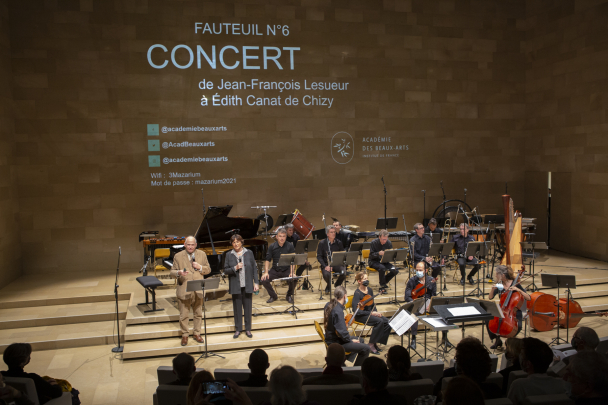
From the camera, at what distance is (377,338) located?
7148 millimetres

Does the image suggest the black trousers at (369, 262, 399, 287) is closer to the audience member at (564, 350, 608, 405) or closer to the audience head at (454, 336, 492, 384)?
the audience head at (454, 336, 492, 384)

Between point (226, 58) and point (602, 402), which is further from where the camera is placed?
point (226, 58)

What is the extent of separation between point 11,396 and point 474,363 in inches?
132

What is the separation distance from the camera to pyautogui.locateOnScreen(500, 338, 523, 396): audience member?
4.15 metres

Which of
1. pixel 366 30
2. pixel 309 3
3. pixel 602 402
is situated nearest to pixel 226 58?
pixel 309 3

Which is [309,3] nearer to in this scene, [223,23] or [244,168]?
[223,23]

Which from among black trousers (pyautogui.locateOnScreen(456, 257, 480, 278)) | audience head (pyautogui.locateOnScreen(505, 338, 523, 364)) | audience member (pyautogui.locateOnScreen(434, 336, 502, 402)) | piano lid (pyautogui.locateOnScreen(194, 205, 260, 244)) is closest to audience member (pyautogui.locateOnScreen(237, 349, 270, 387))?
audience member (pyautogui.locateOnScreen(434, 336, 502, 402))

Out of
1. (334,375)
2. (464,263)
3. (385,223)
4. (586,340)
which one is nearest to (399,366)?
(334,375)

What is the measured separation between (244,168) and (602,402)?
964 centimetres

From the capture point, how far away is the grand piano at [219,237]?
902cm

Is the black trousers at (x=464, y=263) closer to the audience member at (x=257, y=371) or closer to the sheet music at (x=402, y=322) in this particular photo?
the sheet music at (x=402, y=322)

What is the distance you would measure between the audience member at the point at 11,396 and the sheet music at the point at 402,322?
3892 mm

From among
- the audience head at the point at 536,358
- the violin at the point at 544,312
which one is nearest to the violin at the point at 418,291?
the violin at the point at 544,312

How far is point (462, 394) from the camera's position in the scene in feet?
9.34
